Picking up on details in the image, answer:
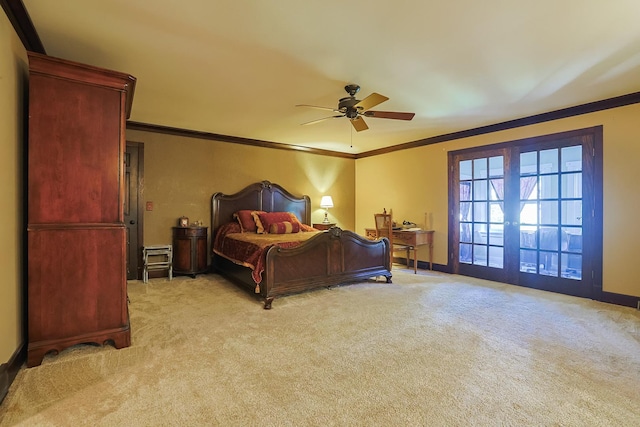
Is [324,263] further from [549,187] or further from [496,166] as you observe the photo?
[549,187]

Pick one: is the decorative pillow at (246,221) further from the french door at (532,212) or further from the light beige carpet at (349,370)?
the french door at (532,212)

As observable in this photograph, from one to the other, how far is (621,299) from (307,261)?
12.1ft

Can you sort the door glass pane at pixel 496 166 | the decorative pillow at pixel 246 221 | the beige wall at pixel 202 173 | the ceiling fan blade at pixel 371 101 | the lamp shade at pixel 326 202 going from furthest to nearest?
1. the lamp shade at pixel 326 202
2. the decorative pillow at pixel 246 221
3. the beige wall at pixel 202 173
4. the door glass pane at pixel 496 166
5. the ceiling fan blade at pixel 371 101

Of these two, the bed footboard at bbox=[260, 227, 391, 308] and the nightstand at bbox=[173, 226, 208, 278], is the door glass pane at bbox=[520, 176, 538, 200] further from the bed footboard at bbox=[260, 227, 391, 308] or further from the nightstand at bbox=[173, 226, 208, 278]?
the nightstand at bbox=[173, 226, 208, 278]

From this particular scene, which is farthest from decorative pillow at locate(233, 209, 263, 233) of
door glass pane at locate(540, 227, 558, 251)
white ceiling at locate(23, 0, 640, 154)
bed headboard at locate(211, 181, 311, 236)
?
door glass pane at locate(540, 227, 558, 251)

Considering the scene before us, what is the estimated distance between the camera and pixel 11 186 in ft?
7.02

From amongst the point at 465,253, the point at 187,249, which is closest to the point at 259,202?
the point at 187,249

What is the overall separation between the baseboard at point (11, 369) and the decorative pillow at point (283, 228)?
11.0 feet

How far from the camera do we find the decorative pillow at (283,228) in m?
5.30

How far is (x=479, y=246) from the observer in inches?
205

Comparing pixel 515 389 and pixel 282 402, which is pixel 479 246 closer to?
pixel 515 389

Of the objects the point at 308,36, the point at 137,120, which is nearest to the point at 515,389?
the point at 308,36

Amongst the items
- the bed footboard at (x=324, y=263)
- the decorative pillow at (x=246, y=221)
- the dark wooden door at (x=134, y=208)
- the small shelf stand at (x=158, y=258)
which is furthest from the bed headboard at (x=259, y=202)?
the bed footboard at (x=324, y=263)

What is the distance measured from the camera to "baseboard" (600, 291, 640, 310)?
363 centimetres
